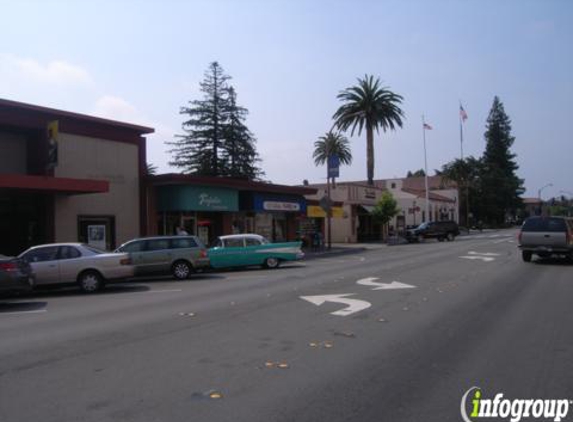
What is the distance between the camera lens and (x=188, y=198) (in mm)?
27438

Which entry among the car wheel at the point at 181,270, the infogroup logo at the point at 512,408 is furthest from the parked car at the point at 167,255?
the infogroup logo at the point at 512,408

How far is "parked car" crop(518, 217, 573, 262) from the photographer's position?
2080 cm

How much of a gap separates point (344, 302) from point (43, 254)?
925cm

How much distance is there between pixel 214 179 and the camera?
2878cm

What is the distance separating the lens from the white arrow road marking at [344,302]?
10.8 meters

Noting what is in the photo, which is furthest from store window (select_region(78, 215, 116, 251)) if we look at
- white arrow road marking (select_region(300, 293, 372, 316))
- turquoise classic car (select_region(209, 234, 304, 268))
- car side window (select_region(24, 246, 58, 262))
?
white arrow road marking (select_region(300, 293, 372, 316))

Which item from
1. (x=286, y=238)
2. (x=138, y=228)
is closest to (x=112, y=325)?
(x=138, y=228)

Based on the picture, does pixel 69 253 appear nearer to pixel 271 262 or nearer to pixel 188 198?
pixel 271 262

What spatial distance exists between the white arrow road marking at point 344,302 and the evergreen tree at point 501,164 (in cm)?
9273

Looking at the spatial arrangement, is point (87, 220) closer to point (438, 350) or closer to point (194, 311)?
point (194, 311)

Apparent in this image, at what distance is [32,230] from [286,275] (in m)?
11.0

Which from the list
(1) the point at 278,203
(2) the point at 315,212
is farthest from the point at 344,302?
(2) the point at 315,212

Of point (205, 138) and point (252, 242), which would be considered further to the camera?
point (205, 138)

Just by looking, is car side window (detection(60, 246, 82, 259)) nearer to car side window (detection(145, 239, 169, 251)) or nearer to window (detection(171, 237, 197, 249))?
car side window (detection(145, 239, 169, 251))
